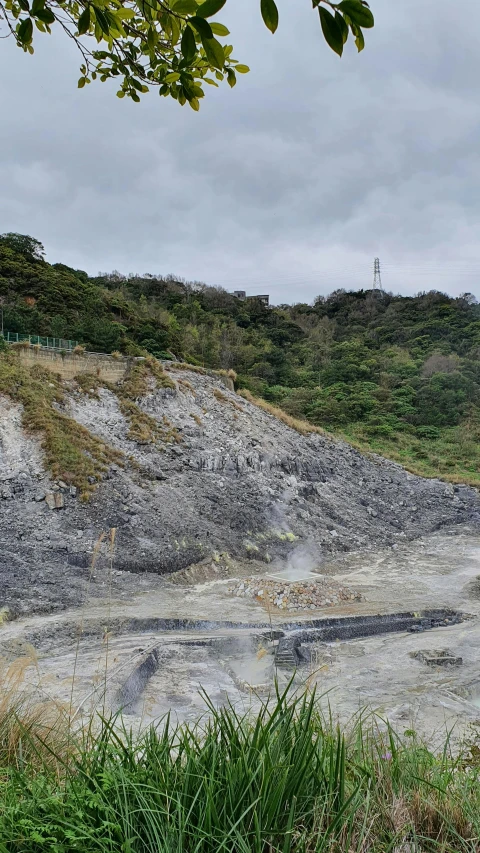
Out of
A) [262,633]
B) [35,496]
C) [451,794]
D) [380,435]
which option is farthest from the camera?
[380,435]

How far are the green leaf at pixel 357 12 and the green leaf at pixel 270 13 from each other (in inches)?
6.3

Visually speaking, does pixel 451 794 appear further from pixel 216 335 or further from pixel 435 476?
pixel 216 335

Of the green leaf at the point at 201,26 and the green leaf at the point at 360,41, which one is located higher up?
the green leaf at the point at 360,41

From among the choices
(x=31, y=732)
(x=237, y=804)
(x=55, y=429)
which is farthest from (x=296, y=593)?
(x=237, y=804)

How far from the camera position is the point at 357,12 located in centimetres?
133

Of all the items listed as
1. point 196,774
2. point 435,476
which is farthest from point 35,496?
point 435,476

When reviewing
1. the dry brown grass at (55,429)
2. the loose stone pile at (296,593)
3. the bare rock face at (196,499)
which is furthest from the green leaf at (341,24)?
the dry brown grass at (55,429)

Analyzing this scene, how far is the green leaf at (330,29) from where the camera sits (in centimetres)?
129

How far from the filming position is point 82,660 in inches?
310

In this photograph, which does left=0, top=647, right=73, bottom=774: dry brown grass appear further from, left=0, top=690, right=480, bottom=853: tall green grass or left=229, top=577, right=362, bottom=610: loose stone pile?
left=229, top=577, right=362, bottom=610: loose stone pile

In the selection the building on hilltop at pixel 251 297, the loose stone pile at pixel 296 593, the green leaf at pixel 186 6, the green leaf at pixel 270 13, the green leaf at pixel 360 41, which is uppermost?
the building on hilltop at pixel 251 297

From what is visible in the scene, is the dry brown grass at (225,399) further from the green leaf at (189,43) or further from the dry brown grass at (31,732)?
the green leaf at (189,43)

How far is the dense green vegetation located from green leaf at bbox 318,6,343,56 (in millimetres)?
24085

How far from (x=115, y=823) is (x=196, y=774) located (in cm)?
27
